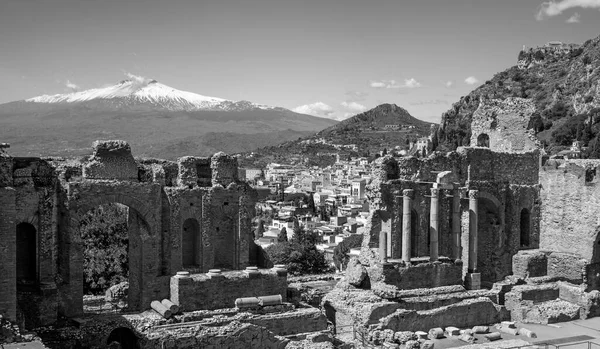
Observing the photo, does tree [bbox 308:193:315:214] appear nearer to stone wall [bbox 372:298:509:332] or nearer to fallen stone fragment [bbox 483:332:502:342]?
stone wall [bbox 372:298:509:332]

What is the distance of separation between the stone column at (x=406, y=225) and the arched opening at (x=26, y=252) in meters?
14.9

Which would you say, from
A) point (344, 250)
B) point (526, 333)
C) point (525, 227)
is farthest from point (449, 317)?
point (344, 250)

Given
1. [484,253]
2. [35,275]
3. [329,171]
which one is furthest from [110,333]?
[329,171]

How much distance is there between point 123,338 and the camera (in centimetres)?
2070

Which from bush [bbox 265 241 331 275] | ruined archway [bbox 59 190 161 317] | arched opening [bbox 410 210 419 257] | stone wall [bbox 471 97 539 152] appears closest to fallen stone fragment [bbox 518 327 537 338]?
arched opening [bbox 410 210 419 257]

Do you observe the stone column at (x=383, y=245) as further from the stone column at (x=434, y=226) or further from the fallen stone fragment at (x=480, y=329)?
the fallen stone fragment at (x=480, y=329)

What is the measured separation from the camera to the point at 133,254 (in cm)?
2311

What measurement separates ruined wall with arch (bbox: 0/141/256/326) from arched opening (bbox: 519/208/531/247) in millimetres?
15335

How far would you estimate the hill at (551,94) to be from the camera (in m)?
88.8

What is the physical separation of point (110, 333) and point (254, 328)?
4575 millimetres

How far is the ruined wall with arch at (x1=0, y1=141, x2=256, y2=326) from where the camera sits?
63.7 feet

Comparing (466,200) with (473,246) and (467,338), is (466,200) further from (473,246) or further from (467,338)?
(467,338)

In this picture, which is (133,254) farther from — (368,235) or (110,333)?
(368,235)

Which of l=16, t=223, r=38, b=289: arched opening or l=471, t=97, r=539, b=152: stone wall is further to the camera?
l=471, t=97, r=539, b=152: stone wall
